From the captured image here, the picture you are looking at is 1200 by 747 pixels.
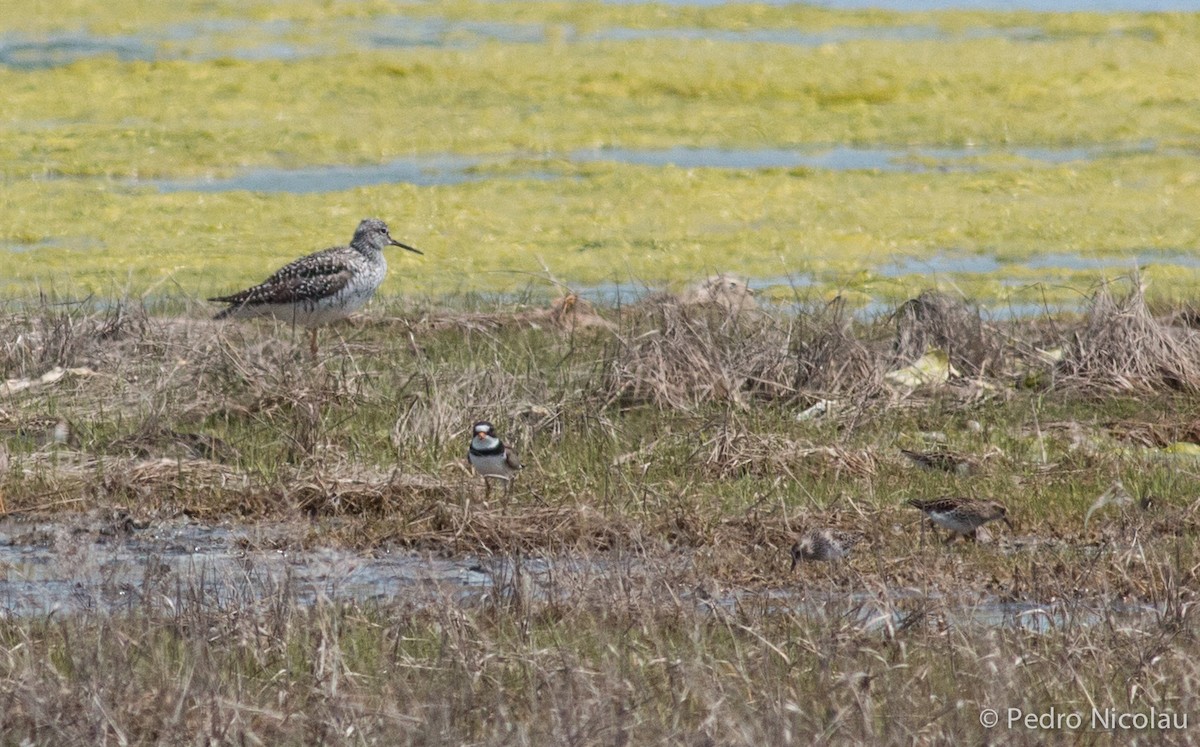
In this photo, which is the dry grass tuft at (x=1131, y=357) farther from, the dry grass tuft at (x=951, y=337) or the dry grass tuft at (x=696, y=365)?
the dry grass tuft at (x=696, y=365)

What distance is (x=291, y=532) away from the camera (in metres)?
8.43

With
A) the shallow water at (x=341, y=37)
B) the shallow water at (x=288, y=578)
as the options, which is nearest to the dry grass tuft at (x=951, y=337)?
the shallow water at (x=288, y=578)

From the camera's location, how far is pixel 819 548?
7.73m

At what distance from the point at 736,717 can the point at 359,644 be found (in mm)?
1691

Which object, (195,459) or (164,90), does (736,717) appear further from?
(164,90)

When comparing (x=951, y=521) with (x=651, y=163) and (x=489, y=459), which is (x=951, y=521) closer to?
(x=489, y=459)

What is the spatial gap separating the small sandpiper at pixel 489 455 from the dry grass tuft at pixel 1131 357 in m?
4.11

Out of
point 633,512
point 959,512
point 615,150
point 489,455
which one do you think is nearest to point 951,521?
point 959,512

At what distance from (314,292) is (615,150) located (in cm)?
858

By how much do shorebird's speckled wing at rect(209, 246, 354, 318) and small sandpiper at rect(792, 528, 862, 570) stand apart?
5467mm

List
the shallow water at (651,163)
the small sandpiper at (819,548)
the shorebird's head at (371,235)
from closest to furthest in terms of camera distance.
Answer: the small sandpiper at (819,548) < the shorebird's head at (371,235) < the shallow water at (651,163)

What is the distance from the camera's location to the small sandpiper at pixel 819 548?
7699 millimetres

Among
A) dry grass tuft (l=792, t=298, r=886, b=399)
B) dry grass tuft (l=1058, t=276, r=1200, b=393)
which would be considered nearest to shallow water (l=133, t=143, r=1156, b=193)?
dry grass tuft (l=1058, t=276, r=1200, b=393)

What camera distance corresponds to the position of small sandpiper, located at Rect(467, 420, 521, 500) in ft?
28.1
